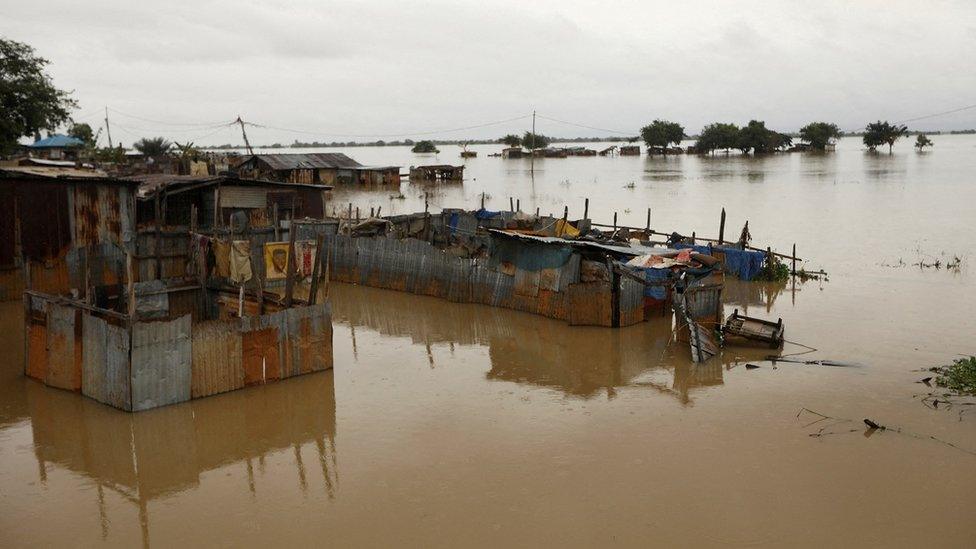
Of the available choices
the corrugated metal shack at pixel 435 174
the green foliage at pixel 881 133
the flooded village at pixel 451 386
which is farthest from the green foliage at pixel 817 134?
the flooded village at pixel 451 386

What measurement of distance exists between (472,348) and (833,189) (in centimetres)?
4063

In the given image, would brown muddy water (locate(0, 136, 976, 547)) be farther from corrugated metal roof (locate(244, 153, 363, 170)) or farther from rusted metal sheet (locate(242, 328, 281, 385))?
corrugated metal roof (locate(244, 153, 363, 170))

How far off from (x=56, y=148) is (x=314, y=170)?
21.4 m

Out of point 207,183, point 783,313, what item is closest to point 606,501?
Result: point 783,313

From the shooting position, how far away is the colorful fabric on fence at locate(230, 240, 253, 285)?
14.8m

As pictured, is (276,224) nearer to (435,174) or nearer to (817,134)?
(435,174)

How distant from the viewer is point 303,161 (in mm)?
49219

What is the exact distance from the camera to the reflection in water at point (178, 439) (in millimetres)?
8898

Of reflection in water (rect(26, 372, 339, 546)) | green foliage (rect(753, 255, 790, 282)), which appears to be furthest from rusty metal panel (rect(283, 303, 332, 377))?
green foliage (rect(753, 255, 790, 282))

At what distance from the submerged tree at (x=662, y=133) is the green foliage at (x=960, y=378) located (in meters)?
99.2

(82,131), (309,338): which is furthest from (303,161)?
(309,338)

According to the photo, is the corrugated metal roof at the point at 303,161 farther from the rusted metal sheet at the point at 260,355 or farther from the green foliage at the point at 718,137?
Result: the green foliage at the point at 718,137

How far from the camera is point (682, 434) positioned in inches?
408

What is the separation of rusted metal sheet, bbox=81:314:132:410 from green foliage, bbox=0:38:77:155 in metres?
22.7
